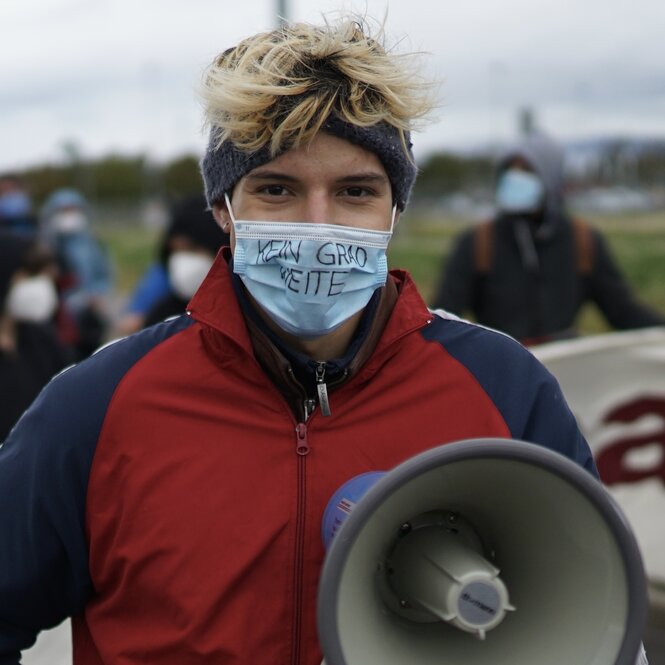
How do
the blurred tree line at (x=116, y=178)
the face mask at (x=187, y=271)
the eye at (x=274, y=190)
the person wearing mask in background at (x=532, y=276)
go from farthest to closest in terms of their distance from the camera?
the blurred tree line at (x=116, y=178), the person wearing mask in background at (x=532, y=276), the face mask at (x=187, y=271), the eye at (x=274, y=190)

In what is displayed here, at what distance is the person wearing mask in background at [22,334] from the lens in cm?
429

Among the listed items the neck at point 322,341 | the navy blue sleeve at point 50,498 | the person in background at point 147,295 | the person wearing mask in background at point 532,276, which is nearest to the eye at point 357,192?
the neck at point 322,341

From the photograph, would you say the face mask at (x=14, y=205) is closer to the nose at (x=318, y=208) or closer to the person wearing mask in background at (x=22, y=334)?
the person wearing mask in background at (x=22, y=334)

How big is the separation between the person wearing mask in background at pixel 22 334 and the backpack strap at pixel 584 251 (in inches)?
92.6

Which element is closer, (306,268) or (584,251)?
(306,268)

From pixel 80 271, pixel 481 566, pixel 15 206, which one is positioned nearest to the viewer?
pixel 481 566

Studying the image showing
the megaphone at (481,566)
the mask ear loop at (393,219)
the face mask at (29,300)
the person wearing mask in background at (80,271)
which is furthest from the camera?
the person wearing mask in background at (80,271)

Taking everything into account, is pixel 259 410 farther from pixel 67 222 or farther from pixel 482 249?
pixel 67 222

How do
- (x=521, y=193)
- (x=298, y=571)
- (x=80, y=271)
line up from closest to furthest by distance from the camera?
(x=298, y=571) < (x=521, y=193) < (x=80, y=271)

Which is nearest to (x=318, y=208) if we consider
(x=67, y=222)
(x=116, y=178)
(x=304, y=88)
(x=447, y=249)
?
(x=304, y=88)

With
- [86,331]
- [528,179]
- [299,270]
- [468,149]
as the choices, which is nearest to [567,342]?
[528,179]

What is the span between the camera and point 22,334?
185 inches

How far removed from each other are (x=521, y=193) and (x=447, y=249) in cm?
427

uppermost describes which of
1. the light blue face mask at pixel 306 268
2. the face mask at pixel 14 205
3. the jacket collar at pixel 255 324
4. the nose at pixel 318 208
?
the nose at pixel 318 208
